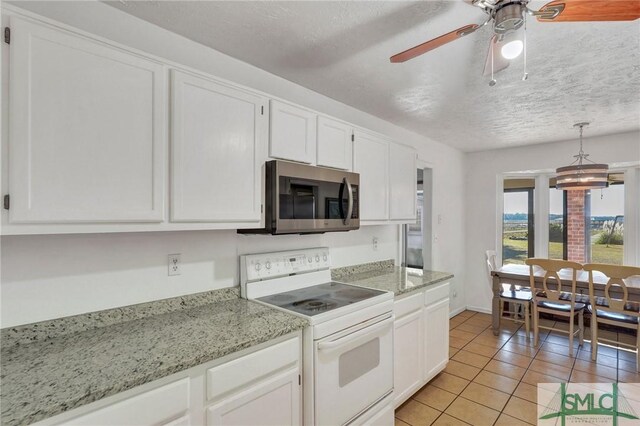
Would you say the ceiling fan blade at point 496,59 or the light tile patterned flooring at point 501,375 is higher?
the ceiling fan blade at point 496,59

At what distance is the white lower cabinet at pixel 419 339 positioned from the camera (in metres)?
2.29

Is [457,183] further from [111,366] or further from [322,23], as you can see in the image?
[111,366]

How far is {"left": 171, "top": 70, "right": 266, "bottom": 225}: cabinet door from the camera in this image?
1.47 meters

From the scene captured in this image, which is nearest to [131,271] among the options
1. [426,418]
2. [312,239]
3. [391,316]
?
[312,239]

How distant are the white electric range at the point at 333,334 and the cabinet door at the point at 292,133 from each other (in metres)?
0.67

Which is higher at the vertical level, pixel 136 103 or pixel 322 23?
pixel 322 23

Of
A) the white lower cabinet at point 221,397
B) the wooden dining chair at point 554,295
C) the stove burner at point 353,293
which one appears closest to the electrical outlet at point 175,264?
the white lower cabinet at point 221,397

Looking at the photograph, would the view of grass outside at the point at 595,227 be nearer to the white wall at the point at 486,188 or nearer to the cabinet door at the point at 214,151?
the white wall at the point at 486,188

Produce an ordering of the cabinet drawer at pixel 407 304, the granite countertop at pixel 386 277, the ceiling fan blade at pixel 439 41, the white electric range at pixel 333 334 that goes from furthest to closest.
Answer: the granite countertop at pixel 386 277 → the cabinet drawer at pixel 407 304 → the white electric range at pixel 333 334 → the ceiling fan blade at pixel 439 41

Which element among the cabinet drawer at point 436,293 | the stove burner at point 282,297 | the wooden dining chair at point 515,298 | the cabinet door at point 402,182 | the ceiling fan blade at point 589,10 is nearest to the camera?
the ceiling fan blade at point 589,10

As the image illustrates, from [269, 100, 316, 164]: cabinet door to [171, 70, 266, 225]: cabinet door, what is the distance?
9cm

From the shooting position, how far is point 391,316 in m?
2.10

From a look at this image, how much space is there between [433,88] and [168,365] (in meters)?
2.40

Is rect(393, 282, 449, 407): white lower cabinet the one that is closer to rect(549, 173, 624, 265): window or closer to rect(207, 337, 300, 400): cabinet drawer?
rect(207, 337, 300, 400): cabinet drawer
